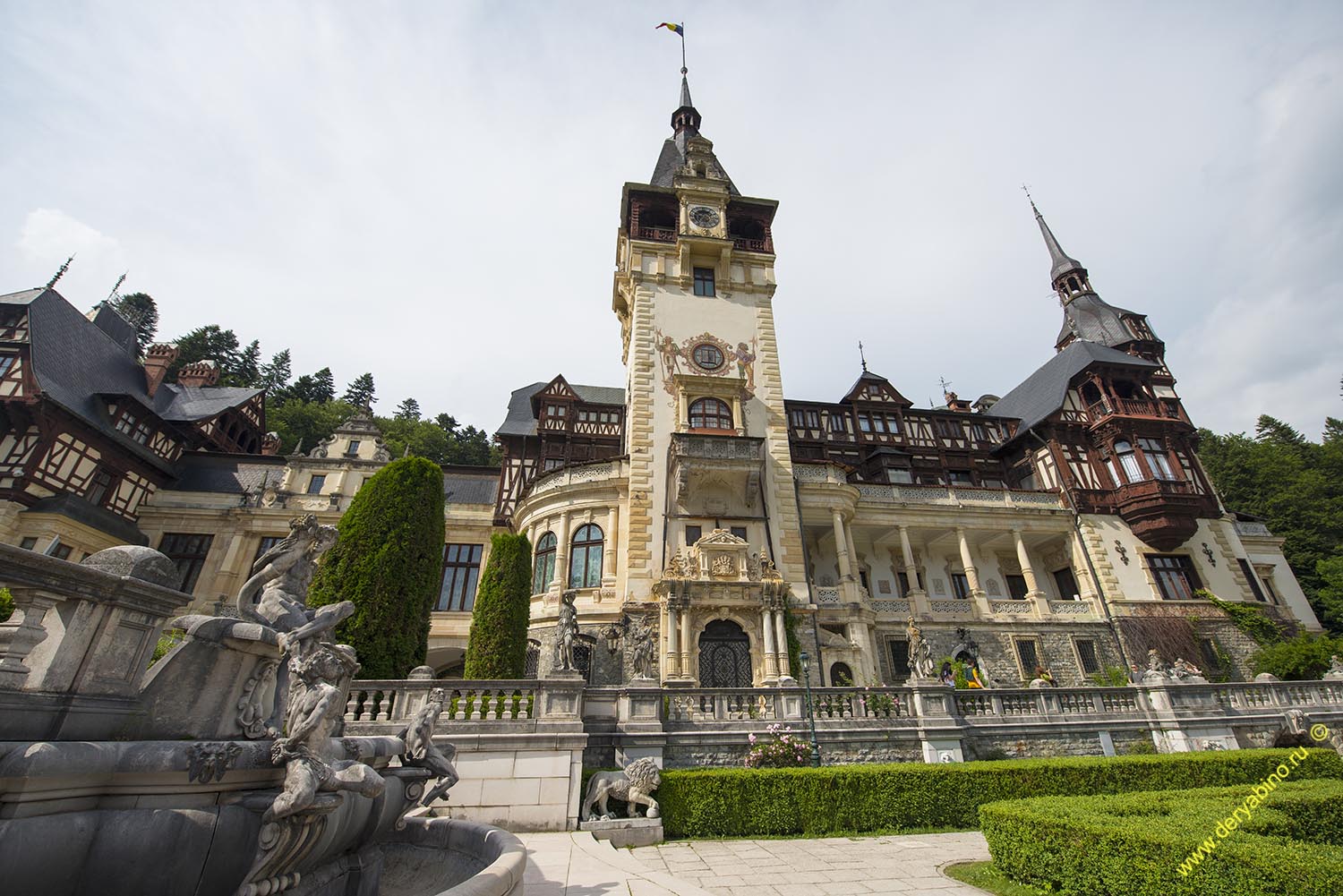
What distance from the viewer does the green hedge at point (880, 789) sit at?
1056 cm

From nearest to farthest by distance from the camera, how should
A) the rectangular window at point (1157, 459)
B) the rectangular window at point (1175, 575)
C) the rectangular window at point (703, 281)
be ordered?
the rectangular window at point (1175, 575), the rectangular window at point (1157, 459), the rectangular window at point (703, 281)

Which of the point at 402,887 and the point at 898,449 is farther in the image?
the point at 898,449

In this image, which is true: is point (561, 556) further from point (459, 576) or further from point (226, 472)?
point (226, 472)

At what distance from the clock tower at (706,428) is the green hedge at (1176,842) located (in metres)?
12.9

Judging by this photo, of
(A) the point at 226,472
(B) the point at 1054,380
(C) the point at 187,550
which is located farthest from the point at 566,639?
(B) the point at 1054,380

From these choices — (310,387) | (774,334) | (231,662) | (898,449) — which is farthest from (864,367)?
(310,387)

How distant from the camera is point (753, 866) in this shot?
839 cm

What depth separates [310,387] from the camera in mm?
66188

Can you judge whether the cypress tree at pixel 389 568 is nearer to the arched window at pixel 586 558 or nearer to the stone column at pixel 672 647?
the arched window at pixel 586 558

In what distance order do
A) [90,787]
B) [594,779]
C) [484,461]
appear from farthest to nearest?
[484,461]
[594,779]
[90,787]

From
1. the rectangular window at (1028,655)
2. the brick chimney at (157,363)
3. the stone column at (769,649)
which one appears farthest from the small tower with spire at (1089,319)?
the brick chimney at (157,363)

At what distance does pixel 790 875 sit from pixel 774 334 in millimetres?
24837

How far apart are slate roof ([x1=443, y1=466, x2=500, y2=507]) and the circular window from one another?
13.0 metres

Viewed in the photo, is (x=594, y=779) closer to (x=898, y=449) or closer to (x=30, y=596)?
(x=30, y=596)
